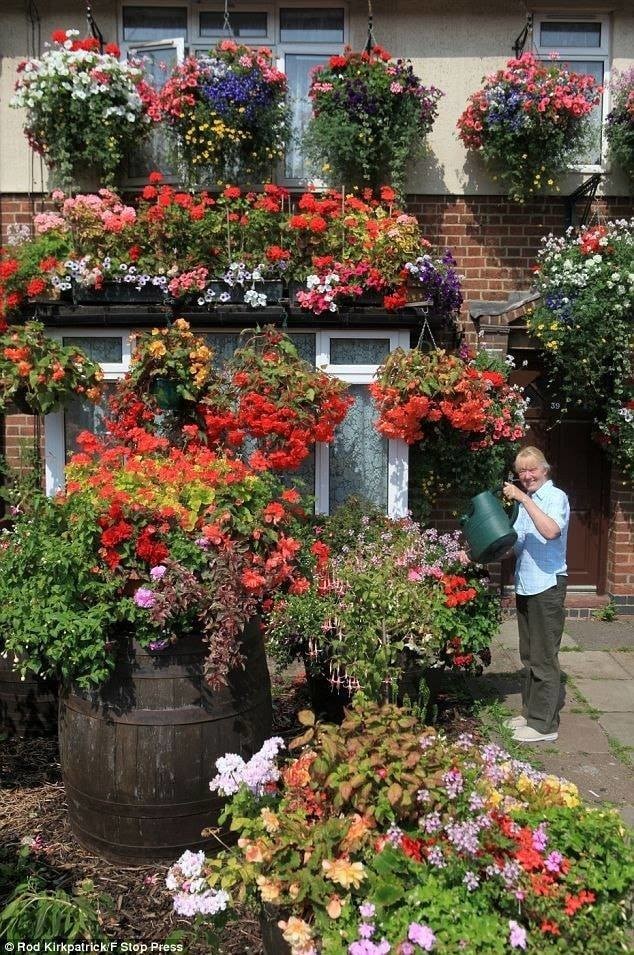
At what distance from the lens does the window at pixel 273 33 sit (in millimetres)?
6754

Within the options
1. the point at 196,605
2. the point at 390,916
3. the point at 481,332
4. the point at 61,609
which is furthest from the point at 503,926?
the point at 481,332

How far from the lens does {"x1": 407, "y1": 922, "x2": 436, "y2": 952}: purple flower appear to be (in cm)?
190

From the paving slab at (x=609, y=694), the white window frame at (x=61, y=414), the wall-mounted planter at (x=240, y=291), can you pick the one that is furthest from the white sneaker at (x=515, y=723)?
the white window frame at (x=61, y=414)

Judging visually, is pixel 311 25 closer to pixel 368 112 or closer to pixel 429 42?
pixel 429 42

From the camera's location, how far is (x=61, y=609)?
317cm

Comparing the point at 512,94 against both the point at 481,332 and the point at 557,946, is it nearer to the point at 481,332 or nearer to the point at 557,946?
the point at 481,332

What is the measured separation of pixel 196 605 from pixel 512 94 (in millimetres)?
4981

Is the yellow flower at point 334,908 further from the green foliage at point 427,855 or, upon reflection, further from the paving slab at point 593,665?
the paving slab at point 593,665

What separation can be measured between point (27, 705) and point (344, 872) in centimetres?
279

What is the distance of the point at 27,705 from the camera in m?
4.34

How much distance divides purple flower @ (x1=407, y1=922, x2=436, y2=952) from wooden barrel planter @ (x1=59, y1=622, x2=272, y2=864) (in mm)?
1449

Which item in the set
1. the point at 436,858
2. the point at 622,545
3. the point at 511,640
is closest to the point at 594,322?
the point at 622,545

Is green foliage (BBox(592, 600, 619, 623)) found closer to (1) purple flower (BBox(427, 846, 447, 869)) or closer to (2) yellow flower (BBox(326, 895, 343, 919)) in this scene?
(1) purple flower (BBox(427, 846, 447, 869))

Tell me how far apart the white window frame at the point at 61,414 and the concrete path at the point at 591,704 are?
11.4ft
